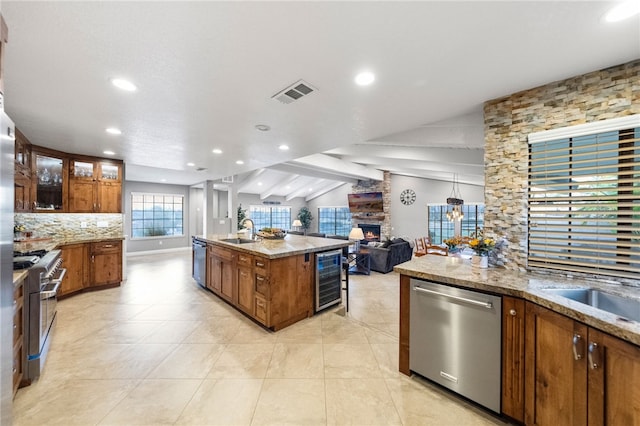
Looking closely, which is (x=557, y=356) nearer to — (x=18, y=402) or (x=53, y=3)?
(x=53, y=3)

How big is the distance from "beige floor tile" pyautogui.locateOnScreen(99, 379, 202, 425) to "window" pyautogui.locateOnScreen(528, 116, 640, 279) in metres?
3.03

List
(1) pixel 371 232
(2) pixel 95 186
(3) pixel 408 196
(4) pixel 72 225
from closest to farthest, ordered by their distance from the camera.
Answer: (4) pixel 72 225 → (2) pixel 95 186 → (3) pixel 408 196 → (1) pixel 371 232

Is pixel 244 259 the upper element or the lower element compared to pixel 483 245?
lower

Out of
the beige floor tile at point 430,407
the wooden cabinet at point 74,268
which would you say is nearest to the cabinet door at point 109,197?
the wooden cabinet at point 74,268

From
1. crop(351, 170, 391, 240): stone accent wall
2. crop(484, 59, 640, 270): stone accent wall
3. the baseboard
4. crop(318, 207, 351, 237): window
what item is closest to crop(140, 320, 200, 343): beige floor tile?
crop(484, 59, 640, 270): stone accent wall

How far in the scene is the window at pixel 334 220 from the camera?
12.0m

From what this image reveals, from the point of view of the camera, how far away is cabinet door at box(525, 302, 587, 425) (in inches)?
51.7

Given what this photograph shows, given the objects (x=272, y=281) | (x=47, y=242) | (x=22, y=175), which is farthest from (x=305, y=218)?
(x=22, y=175)

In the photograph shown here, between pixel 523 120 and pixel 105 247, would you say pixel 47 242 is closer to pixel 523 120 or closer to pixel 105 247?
pixel 105 247

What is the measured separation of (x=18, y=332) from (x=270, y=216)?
10.8 meters

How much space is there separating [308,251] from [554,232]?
2456mm

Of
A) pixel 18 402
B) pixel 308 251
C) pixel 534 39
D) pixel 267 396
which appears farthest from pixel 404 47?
pixel 18 402

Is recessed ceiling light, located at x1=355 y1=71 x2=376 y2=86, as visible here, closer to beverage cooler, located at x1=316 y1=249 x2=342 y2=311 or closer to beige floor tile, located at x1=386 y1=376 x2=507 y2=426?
beverage cooler, located at x1=316 y1=249 x2=342 y2=311

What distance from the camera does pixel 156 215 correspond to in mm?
9156
